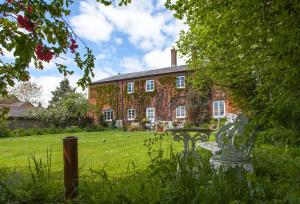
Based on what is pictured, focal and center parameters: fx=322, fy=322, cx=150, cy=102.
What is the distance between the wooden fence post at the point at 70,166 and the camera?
3.40 m

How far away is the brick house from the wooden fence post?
84.1 ft

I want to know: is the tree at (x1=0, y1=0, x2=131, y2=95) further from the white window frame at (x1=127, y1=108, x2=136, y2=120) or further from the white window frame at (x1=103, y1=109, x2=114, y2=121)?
the white window frame at (x1=103, y1=109, x2=114, y2=121)

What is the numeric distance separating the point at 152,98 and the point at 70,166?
96.6 feet

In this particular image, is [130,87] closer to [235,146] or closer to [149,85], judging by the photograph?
[149,85]

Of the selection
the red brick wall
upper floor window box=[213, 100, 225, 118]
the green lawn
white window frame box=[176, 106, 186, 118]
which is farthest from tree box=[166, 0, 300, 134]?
white window frame box=[176, 106, 186, 118]

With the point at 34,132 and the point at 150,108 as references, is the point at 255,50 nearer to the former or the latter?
the point at 34,132

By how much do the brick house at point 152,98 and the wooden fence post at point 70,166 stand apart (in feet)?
84.1

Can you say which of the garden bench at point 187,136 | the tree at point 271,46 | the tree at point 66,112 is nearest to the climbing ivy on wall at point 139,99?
the tree at point 66,112

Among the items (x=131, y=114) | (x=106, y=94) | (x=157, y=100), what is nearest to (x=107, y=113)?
(x=106, y=94)

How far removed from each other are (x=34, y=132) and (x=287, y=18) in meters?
23.0

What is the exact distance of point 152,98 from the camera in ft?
108

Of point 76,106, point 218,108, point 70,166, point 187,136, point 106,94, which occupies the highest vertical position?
point 106,94

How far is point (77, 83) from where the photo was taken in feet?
11.0

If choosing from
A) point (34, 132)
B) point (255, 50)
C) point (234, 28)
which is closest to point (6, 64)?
point (234, 28)
